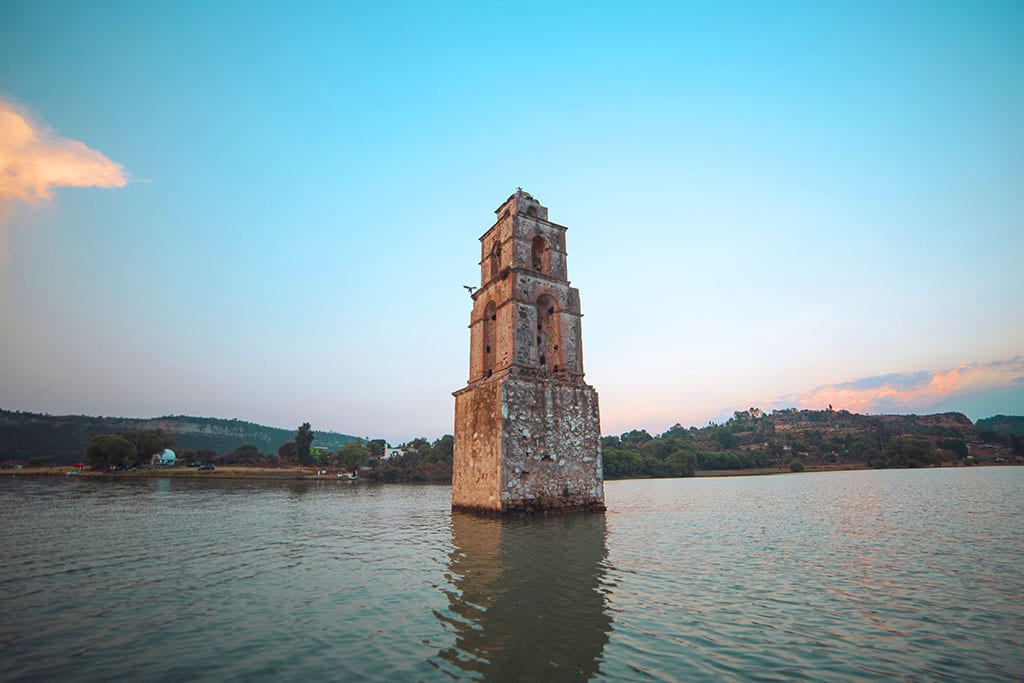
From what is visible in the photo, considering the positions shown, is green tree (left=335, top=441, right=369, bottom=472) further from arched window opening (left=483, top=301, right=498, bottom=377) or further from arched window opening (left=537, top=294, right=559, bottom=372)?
arched window opening (left=537, top=294, right=559, bottom=372)

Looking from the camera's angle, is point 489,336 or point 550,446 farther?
point 489,336

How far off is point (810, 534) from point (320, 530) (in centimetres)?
1701

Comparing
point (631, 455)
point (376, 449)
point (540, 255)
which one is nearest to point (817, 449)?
point (631, 455)

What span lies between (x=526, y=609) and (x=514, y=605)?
29 centimetres

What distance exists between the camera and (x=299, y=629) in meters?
6.25

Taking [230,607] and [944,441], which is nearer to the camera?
[230,607]

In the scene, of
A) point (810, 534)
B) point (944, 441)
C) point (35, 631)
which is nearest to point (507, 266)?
point (810, 534)

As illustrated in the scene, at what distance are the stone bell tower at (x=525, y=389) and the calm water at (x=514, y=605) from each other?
416cm

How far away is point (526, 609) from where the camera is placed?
7023 mm

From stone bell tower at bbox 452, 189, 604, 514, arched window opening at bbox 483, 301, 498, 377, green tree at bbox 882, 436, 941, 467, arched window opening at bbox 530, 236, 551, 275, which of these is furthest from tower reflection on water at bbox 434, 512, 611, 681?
green tree at bbox 882, 436, 941, 467

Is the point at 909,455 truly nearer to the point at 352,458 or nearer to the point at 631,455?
the point at 631,455

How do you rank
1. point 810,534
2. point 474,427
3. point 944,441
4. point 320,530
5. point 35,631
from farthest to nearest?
point 944,441, point 474,427, point 320,530, point 810,534, point 35,631

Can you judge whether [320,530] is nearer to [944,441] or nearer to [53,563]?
[53,563]

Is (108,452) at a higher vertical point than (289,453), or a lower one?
higher
